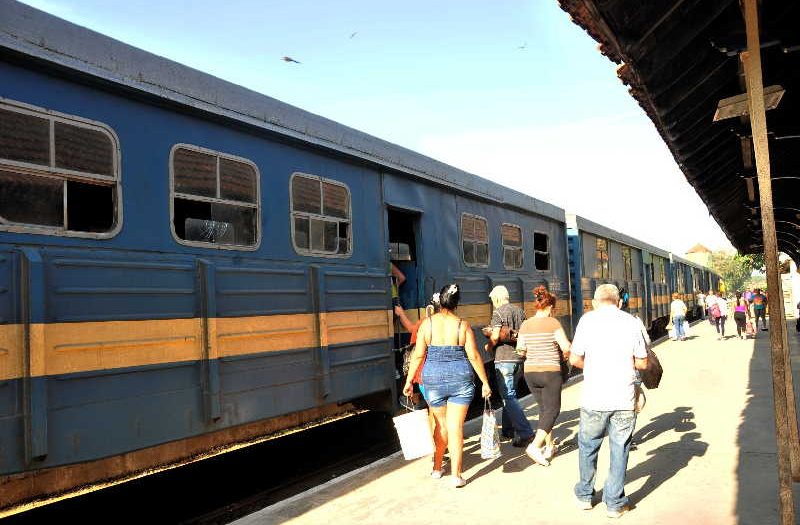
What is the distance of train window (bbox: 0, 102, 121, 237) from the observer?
3.76 meters

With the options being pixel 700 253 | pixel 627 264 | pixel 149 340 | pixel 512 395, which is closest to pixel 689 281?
pixel 627 264

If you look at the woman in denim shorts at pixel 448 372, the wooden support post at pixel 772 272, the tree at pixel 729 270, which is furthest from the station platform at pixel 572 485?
the tree at pixel 729 270

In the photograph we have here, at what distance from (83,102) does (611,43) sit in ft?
11.6

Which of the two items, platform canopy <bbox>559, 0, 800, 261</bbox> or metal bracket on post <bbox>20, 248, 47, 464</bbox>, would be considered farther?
platform canopy <bbox>559, 0, 800, 261</bbox>

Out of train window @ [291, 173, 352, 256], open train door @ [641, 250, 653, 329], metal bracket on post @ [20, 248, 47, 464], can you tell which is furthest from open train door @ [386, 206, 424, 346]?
open train door @ [641, 250, 653, 329]

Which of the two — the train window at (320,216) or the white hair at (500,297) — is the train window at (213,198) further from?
the white hair at (500,297)

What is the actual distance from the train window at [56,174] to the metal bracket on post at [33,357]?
25 centimetres

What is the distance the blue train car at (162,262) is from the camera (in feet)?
12.4

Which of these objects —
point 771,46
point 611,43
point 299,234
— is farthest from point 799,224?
point 299,234

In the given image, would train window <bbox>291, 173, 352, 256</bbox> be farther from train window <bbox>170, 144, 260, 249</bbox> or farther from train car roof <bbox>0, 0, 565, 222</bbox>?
train window <bbox>170, 144, 260, 249</bbox>

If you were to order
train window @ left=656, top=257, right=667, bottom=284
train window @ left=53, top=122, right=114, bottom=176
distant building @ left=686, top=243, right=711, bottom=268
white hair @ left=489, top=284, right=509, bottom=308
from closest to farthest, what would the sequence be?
train window @ left=53, top=122, right=114, bottom=176 < white hair @ left=489, top=284, right=509, bottom=308 < train window @ left=656, top=257, right=667, bottom=284 < distant building @ left=686, top=243, right=711, bottom=268

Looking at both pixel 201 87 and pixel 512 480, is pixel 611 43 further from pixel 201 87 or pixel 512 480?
pixel 512 480

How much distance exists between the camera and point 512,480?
538 cm

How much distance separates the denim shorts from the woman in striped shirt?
37.1 inches
